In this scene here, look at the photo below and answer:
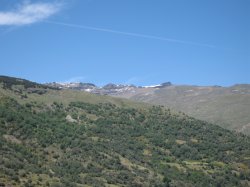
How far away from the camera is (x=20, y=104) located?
641ft

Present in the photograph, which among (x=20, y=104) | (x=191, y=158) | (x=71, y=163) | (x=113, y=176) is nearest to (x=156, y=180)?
(x=113, y=176)

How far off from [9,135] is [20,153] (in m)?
15.0

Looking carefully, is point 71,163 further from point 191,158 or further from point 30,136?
point 191,158

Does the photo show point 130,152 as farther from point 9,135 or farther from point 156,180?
point 9,135

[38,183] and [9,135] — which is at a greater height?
[9,135]

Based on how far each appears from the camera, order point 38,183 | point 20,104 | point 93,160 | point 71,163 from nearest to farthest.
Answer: point 38,183 → point 71,163 → point 93,160 → point 20,104

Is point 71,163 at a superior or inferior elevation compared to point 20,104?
inferior

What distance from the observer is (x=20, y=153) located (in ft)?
463

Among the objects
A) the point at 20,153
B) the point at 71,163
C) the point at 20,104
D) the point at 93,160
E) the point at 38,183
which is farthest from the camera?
the point at 20,104

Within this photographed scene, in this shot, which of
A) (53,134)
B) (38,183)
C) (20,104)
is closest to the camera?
(38,183)

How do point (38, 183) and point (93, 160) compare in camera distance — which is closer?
point (38, 183)

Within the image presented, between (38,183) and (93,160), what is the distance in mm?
43563

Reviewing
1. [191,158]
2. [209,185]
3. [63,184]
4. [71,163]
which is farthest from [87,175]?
[191,158]

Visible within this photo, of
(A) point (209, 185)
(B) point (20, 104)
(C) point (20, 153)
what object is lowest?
(A) point (209, 185)
